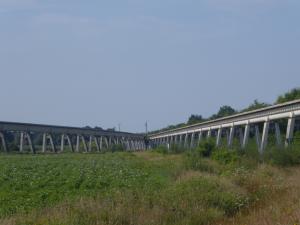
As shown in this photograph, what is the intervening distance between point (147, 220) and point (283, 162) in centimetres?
2258

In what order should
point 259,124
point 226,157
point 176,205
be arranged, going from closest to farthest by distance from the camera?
point 176,205, point 226,157, point 259,124

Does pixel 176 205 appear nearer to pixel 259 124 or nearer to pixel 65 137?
pixel 259 124

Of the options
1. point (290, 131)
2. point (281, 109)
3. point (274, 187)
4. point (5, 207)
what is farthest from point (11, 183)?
point (281, 109)

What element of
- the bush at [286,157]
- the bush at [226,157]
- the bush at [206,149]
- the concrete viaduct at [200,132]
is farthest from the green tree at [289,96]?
the bush at [286,157]

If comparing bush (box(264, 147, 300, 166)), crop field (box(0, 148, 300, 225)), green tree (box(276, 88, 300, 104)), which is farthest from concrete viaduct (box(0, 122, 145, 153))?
crop field (box(0, 148, 300, 225))

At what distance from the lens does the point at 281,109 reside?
44781 mm

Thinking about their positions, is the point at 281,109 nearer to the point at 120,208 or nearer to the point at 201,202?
the point at 201,202

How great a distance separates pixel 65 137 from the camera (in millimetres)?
137125

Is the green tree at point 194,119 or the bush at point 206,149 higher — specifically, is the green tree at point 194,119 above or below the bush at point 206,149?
above

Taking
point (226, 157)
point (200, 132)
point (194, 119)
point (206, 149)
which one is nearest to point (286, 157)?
point (226, 157)

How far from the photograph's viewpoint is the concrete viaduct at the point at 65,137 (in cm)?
9750

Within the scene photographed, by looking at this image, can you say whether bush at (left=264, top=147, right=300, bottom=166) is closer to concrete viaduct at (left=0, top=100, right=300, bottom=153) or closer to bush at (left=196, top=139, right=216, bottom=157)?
concrete viaduct at (left=0, top=100, right=300, bottom=153)

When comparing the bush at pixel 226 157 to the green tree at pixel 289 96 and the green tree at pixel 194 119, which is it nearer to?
the green tree at pixel 289 96

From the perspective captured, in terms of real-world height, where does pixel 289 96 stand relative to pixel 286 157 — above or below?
above
